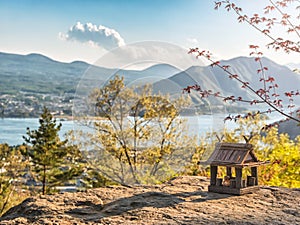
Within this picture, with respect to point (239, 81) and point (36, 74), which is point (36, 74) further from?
point (239, 81)

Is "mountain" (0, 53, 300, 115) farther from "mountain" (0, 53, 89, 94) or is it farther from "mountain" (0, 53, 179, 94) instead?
"mountain" (0, 53, 89, 94)

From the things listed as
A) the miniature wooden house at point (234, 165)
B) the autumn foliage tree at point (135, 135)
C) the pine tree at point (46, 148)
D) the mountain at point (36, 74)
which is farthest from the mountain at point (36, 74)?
the miniature wooden house at point (234, 165)

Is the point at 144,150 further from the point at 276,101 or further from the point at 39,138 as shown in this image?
the point at 39,138

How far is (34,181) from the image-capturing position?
14.3 m

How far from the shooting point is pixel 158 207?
2.43m

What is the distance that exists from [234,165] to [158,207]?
27.6 inches

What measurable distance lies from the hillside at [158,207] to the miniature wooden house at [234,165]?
2.9 inches

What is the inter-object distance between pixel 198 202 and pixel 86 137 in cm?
137

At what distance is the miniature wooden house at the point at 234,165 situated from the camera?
2.81 metres

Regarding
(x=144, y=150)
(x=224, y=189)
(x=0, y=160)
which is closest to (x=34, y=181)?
(x=0, y=160)

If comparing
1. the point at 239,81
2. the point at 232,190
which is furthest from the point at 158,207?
the point at 239,81

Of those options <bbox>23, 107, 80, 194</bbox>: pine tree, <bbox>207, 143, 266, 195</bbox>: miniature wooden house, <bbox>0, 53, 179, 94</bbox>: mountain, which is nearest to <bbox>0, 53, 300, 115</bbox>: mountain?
<bbox>207, 143, 266, 195</bbox>: miniature wooden house

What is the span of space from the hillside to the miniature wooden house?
0.24 ft

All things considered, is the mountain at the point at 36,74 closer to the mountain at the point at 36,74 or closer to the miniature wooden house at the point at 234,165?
the mountain at the point at 36,74
